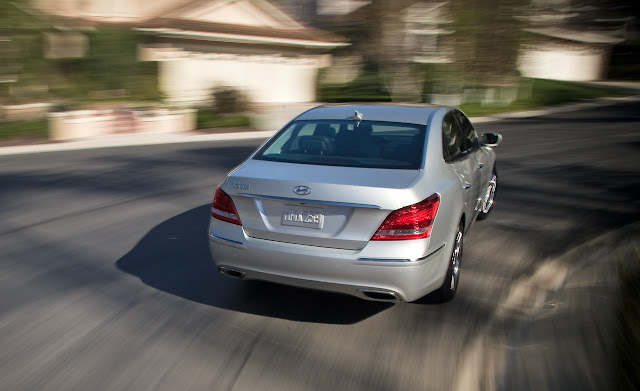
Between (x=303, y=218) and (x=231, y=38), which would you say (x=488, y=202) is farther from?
(x=231, y=38)

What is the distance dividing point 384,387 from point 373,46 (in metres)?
27.1

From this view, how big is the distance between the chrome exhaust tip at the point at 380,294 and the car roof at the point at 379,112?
1.70 meters

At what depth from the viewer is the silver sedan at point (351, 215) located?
4312mm

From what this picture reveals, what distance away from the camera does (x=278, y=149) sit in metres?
5.39

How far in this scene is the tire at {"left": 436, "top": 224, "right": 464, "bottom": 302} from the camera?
16.5 ft

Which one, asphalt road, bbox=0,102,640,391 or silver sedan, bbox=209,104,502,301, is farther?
silver sedan, bbox=209,104,502,301

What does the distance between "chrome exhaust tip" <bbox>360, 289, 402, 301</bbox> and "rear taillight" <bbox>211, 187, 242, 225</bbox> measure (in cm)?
108

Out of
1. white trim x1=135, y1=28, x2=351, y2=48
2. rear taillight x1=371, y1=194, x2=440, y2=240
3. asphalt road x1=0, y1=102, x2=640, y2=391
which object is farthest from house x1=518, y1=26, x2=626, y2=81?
rear taillight x1=371, y1=194, x2=440, y2=240

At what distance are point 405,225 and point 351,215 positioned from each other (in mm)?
378

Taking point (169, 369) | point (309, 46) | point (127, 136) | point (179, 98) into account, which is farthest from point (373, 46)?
point (169, 369)

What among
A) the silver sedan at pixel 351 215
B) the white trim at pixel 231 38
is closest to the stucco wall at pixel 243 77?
the white trim at pixel 231 38

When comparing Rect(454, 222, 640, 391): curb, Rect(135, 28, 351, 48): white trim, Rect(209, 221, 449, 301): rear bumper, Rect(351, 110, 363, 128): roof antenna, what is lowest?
Rect(454, 222, 640, 391): curb

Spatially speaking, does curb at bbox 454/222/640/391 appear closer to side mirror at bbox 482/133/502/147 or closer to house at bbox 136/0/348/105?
side mirror at bbox 482/133/502/147

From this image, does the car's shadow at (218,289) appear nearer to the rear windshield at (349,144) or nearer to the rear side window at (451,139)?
the rear windshield at (349,144)
